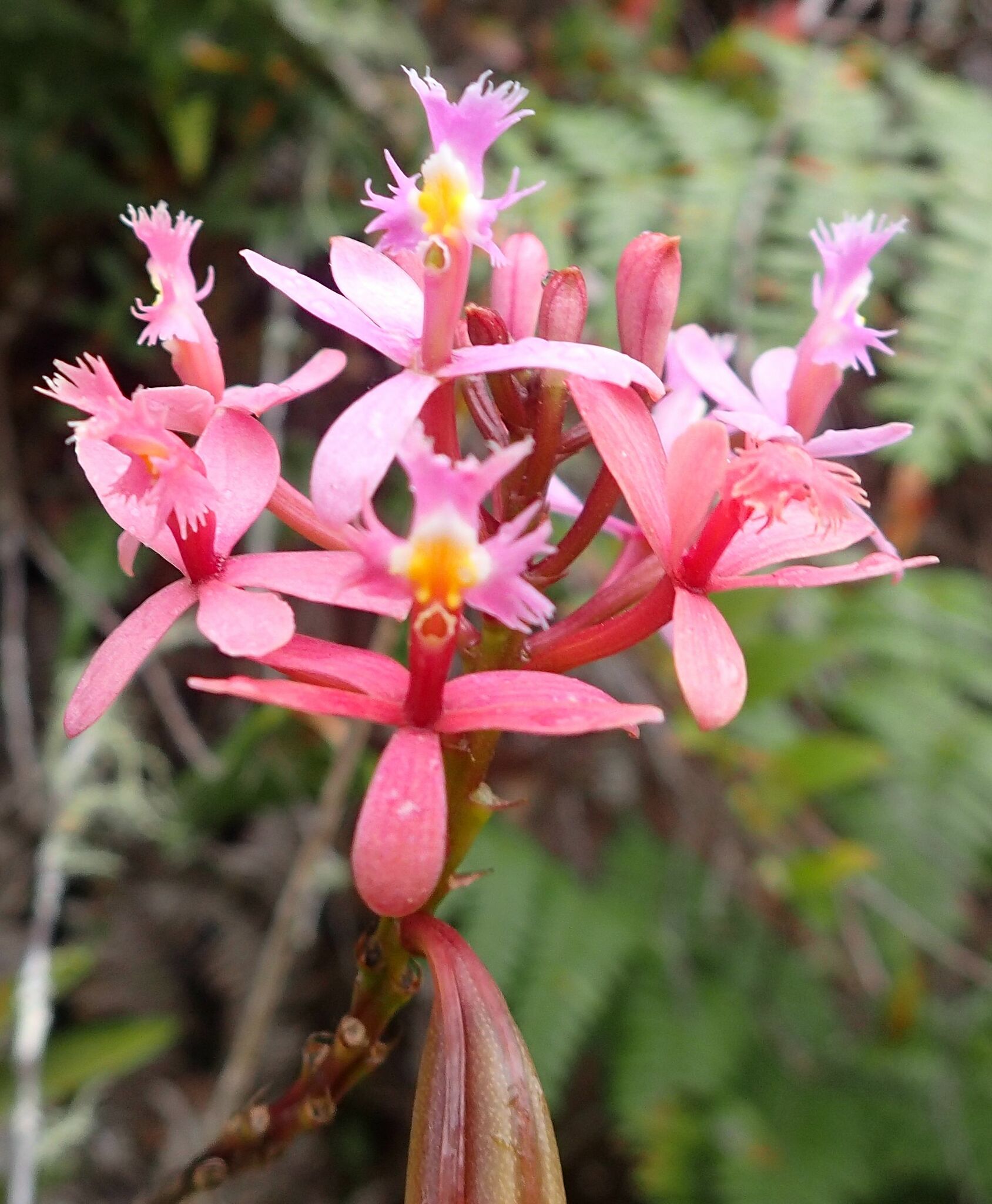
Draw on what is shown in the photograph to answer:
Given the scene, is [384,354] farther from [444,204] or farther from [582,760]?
[582,760]

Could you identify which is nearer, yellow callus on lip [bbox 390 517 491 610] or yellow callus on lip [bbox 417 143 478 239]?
yellow callus on lip [bbox 390 517 491 610]

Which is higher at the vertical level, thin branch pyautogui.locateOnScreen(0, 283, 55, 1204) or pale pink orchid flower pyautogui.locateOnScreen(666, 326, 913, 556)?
pale pink orchid flower pyautogui.locateOnScreen(666, 326, 913, 556)

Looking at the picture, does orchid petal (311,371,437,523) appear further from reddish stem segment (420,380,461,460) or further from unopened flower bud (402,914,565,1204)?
unopened flower bud (402,914,565,1204)

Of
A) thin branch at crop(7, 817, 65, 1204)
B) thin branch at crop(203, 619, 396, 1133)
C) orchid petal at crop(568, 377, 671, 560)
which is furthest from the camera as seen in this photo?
thin branch at crop(7, 817, 65, 1204)

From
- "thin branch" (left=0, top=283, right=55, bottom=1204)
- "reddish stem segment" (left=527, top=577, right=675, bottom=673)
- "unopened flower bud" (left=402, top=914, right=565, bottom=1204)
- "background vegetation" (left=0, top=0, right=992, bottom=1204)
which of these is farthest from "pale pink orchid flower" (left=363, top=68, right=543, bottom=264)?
"thin branch" (left=0, top=283, right=55, bottom=1204)

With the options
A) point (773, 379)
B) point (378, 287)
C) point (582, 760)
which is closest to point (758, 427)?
point (773, 379)

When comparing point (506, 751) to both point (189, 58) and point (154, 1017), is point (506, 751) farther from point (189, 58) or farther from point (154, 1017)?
point (189, 58)

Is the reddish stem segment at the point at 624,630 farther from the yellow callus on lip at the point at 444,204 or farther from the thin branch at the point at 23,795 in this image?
the thin branch at the point at 23,795
